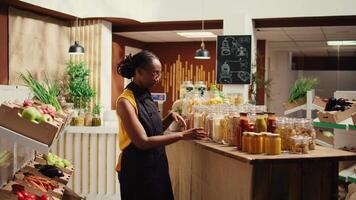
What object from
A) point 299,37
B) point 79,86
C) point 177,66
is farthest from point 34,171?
point 177,66

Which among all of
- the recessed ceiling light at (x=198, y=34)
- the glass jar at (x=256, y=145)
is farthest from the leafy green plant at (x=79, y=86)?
the glass jar at (x=256, y=145)

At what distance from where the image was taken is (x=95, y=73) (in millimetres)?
8477

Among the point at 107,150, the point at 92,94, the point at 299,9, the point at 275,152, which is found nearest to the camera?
the point at 275,152

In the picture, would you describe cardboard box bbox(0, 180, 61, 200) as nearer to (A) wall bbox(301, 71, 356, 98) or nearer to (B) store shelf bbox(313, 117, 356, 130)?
(B) store shelf bbox(313, 117, 356, 130)

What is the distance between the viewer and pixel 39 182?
2.86 m

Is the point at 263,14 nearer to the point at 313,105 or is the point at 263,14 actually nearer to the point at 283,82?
the point at 313,105

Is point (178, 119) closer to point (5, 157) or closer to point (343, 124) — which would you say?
point (5, 157)

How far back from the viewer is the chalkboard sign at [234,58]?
7.45 metres

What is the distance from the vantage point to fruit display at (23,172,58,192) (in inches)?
110

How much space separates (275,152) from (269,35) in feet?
24.3

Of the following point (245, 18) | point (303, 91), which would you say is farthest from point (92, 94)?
point (303, 91)

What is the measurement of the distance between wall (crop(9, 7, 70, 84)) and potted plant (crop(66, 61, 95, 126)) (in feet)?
0.88

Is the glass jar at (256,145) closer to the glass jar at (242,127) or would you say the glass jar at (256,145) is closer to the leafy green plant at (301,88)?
the glass jar at (242,127)

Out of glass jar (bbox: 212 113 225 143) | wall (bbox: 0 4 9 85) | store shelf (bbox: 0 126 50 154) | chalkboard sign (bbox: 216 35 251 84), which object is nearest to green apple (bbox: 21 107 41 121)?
store shelf (bbox: 0 126 50 154)
